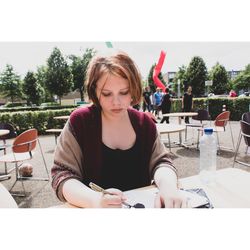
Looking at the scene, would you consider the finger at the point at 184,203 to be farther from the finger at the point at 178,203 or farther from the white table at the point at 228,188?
the white table at the point at 228,188

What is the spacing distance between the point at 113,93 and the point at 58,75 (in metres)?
23.3

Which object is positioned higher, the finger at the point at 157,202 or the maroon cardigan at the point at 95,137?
the maroon cardigan at the point at 95,137

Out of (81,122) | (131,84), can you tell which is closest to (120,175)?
(81,122)

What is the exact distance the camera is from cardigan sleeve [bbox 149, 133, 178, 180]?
1197 millimetres

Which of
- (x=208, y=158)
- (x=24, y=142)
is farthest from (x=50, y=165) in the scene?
(x=208, y=158)

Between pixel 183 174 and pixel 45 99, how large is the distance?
3365 centimetres

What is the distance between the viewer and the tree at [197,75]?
1219 inches

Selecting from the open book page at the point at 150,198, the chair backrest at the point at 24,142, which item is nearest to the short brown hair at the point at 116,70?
the open book page at the point at 150,198

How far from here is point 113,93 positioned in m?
1.13

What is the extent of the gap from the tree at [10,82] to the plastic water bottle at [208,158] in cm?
2890

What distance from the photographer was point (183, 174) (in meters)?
3.88

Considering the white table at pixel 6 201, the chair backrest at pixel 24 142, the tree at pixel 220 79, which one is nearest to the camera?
the white table at pixel 6 201

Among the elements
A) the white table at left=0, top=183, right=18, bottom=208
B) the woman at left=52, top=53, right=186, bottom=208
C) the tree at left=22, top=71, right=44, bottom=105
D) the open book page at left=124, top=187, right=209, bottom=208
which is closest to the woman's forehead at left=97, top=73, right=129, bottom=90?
the woman at left=52, top=53, right=186, bottom=208
